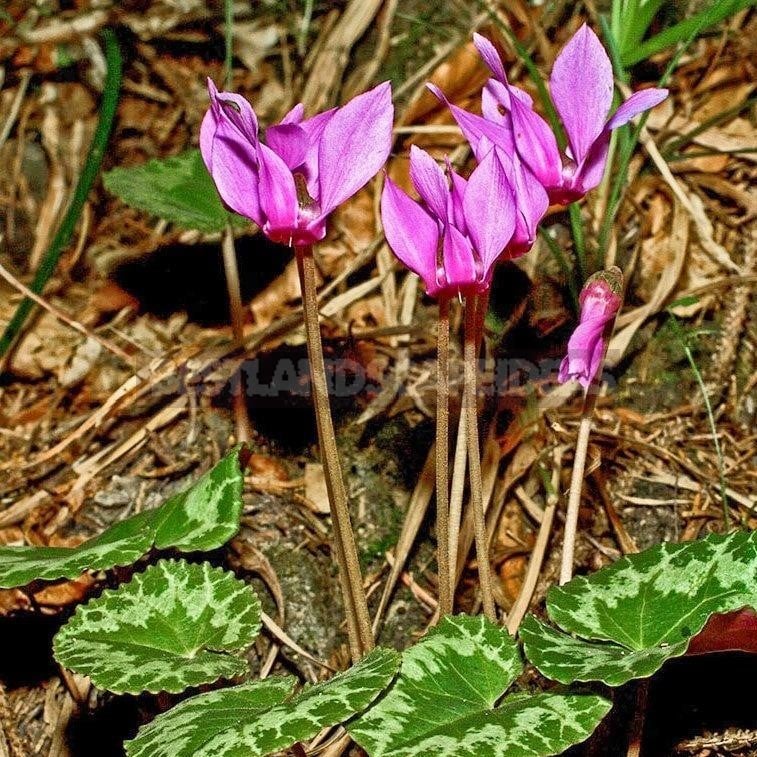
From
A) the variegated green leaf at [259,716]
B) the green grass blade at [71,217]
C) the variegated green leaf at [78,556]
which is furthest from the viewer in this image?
the green grass blade at [71,217]

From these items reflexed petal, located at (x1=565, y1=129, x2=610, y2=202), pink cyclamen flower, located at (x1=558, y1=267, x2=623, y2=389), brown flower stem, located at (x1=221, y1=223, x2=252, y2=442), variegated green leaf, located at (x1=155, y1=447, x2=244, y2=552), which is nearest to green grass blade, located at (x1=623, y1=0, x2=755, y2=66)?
reflexed petal, located at (x1=565, y1=129, x2=610, y2=202)

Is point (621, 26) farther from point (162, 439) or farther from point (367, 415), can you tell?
point (162, 439)

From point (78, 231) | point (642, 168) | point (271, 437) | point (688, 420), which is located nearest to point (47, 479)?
point (271, 437)

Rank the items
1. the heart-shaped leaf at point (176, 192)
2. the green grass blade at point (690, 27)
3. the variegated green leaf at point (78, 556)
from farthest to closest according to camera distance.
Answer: the heart-shaped leaf at point (176, 192)
the green grass blade at point (690, 27)
the variegated green leaf at point (78, 556)

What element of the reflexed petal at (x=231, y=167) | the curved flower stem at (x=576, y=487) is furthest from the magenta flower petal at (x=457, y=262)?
the curved flower stem at (x=576, y=487)

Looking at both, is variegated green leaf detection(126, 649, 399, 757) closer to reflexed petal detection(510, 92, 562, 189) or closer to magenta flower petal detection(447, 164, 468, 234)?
magenta flower petal detection(447, 164, 468, 234)

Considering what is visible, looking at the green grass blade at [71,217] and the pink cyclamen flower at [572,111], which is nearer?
the pink cyclamen flower at [572,111]

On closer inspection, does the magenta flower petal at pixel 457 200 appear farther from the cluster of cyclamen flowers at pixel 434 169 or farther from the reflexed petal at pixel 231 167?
the reflexed petal at pixel 231 167

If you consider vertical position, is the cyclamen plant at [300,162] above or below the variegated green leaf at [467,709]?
above
